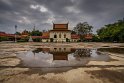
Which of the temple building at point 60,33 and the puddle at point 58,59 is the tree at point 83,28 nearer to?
the temple building at point 60,33

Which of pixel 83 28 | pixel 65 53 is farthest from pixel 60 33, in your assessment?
pixel 65 53

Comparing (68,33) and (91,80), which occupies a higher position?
(68,33)

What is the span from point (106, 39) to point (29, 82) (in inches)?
2707

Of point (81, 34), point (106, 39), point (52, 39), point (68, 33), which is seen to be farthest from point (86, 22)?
point (52, 39)

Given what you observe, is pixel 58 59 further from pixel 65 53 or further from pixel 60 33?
pixel 60 33

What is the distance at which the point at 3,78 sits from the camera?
20.1 ft

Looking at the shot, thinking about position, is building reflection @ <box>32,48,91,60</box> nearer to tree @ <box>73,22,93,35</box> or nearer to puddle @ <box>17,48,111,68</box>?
puddle @ <box>17,48,111,68</box>

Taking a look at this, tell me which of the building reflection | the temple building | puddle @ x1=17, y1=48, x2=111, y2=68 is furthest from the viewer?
the temple building

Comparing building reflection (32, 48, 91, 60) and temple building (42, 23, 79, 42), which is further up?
temple building (42, 23, 79, 42)

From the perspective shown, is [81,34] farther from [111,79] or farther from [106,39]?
[111,79]

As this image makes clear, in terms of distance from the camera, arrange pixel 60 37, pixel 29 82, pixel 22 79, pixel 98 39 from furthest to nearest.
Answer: pixel 98 39 < pixel 60 37 < pixel 22 79 < pixel 29 82

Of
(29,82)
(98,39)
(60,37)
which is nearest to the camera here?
(29,82)

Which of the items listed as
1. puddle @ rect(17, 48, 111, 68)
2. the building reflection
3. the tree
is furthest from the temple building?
puddle @ rect(17, 48, 111, 68)

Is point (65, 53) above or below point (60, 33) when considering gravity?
below
